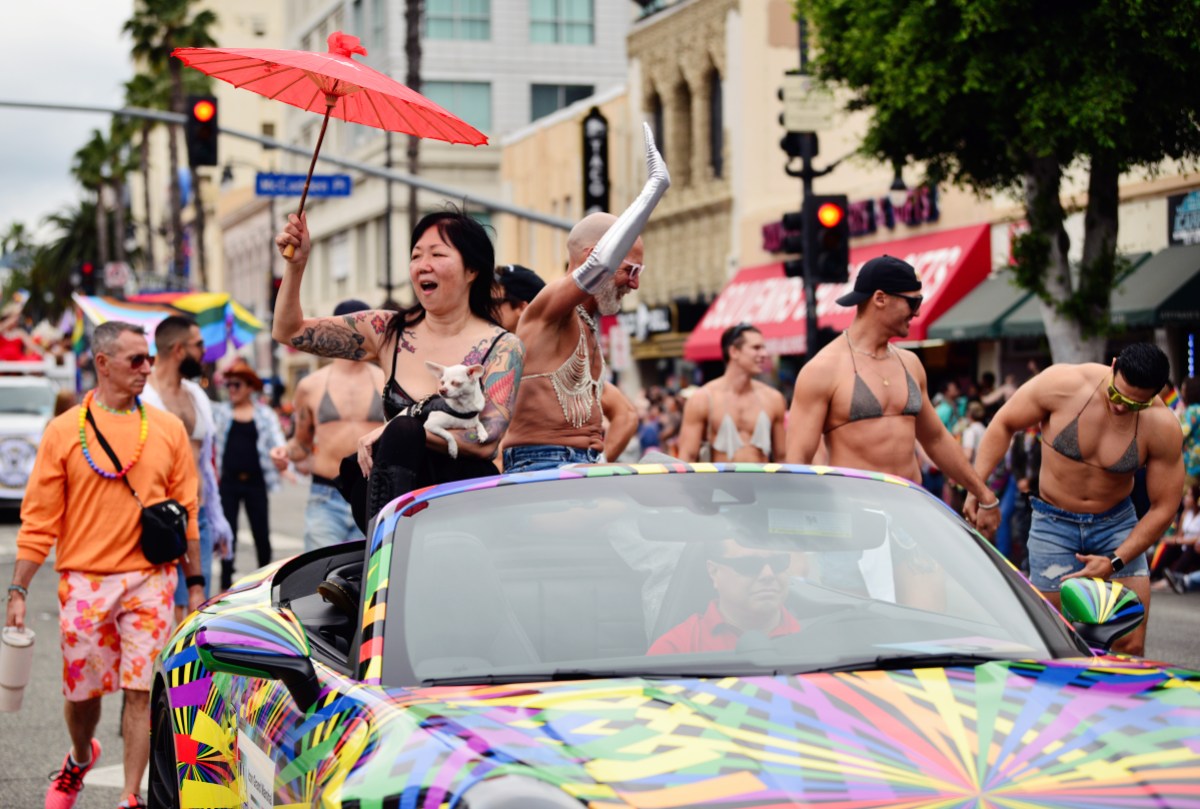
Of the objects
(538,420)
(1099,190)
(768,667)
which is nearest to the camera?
(768,667)

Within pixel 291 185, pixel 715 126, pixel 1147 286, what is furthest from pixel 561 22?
pixel 1147 286

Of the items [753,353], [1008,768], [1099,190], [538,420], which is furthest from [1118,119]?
[1008,768]

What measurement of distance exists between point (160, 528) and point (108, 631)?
0.44m

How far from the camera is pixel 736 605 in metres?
4.09

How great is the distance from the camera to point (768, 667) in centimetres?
378

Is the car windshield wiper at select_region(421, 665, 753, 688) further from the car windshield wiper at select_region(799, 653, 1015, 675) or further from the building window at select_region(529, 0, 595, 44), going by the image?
the building window at select_region(529, 0, 595, 44)

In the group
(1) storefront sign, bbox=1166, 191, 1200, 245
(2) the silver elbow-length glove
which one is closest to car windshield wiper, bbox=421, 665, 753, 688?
(2) the silver elbow-length glove

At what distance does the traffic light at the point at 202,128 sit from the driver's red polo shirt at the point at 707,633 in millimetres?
19536

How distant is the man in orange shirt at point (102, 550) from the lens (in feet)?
22.5

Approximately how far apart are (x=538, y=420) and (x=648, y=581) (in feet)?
7.09

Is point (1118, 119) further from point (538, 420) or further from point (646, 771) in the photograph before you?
point (646, 771)

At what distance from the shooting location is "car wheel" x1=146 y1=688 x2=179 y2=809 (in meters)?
5.26

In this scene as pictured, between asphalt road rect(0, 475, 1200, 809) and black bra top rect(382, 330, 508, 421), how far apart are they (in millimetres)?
2384

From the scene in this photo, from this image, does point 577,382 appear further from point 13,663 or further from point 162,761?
point 13,663
